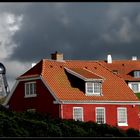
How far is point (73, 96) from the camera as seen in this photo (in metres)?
44.7

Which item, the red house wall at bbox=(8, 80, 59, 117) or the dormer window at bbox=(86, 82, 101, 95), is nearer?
the red house wall at bbox=(8, 80, 59, 117)

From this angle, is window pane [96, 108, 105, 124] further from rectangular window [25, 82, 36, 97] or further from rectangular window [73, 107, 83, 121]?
rectangular window [25, 82, 36, 97]

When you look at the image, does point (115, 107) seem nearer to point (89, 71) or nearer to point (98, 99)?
point (98, 99)

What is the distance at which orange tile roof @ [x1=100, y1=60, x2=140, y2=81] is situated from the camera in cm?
7562

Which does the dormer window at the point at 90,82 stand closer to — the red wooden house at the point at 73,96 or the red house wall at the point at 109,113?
the red wooden house at the point at 73,96

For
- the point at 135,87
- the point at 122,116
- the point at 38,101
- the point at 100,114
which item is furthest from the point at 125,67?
the point at 38,101

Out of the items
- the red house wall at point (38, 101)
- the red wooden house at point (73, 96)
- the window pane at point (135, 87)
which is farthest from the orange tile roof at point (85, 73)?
the window pane at point (135, 87)

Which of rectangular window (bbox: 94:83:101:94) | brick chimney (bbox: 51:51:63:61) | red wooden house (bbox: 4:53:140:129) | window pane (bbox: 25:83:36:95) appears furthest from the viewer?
brick chimney (bbox: 51:51:63:61)

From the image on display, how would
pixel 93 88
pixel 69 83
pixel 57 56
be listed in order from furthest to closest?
pixel 57 56 → pixel 69 83 → pixel 93 88

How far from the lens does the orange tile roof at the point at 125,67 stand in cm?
7562

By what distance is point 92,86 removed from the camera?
46219mm

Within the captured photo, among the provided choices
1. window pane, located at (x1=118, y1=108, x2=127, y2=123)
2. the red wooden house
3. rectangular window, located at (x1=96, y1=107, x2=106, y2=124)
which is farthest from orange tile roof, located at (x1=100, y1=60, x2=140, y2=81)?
rectangular window, located at (x1=96, y1=107, x2=106, y2=124)

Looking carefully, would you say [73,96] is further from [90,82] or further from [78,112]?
[90,82]

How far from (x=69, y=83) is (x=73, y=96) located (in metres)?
2.19
